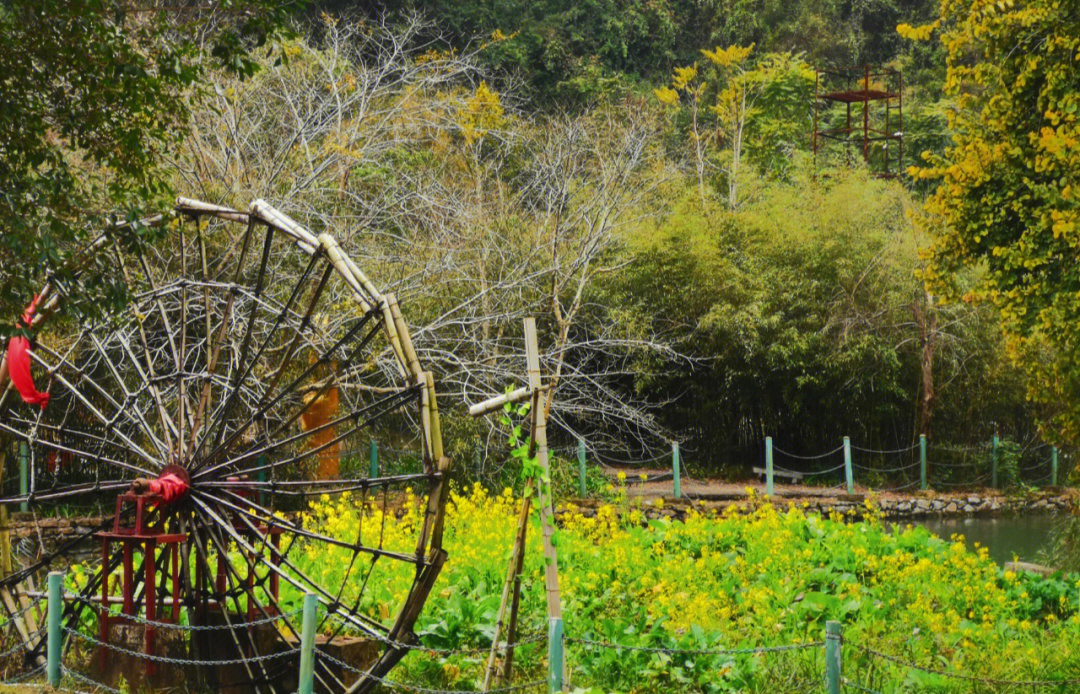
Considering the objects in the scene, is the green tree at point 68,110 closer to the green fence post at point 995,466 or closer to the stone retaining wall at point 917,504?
the stone retaining wall at point 917,504

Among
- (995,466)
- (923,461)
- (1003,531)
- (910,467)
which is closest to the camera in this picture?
(1003,531)

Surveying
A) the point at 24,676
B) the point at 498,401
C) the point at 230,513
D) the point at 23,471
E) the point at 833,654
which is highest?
the point at 498,401

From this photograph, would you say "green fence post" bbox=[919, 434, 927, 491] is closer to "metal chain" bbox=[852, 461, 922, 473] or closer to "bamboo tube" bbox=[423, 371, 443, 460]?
"metal chain" bbox=[852, 461, 922, 473]

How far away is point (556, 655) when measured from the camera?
6086 millimetres

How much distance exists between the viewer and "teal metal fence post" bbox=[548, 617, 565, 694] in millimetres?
6059

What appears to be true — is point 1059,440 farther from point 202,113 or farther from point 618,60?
point 618,60

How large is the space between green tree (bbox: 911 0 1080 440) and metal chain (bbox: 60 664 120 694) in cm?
728

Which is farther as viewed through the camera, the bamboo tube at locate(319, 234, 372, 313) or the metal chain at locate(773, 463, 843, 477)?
the metal chain at locate(773, 463, 843, 477)

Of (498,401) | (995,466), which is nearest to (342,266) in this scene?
(498,401)

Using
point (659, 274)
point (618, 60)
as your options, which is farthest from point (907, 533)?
point (618, 60)

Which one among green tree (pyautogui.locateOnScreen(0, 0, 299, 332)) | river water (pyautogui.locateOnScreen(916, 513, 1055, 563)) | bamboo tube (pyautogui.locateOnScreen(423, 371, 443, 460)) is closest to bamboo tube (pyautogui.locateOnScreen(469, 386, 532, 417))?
bamboo tube (pyautogui.locateOnScreen(423, 371, 443, 460))

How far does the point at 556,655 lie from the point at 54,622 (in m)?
3.00

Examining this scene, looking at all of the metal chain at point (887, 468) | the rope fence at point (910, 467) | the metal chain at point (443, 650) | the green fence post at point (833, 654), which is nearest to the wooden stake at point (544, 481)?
the metal chain at point (443, 650)

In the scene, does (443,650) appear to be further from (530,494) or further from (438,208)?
(438,208)
